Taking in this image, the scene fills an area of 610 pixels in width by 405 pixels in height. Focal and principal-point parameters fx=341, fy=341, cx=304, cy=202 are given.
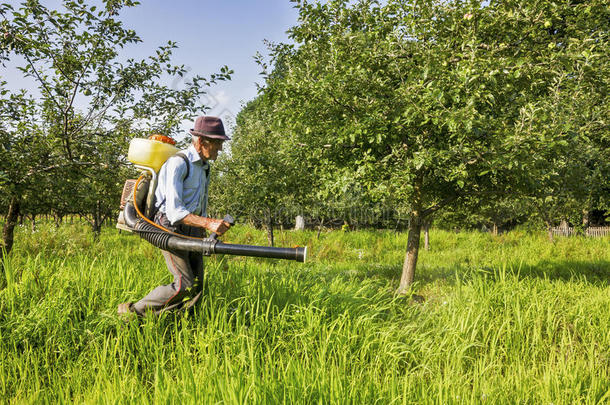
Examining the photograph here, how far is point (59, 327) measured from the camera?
120 inches

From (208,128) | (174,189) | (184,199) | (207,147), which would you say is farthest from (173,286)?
(208,128)

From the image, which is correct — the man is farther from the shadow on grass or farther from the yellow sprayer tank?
the shadow on grass

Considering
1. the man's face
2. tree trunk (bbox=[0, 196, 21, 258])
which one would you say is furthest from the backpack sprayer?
tree trunk (bbox=[0, 196, 21, 258])

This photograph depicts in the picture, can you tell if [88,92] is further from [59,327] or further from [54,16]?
[59,327]

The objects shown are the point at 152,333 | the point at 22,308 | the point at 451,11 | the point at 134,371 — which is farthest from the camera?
the point at 451,11

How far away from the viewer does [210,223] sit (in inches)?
109

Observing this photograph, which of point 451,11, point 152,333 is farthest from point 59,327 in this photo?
point 451,11

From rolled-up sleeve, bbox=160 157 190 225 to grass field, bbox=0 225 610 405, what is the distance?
0.93 m

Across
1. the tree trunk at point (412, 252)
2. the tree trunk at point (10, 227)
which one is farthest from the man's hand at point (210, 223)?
the tree trunk at point (412, 252)

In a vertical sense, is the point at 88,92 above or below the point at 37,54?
below

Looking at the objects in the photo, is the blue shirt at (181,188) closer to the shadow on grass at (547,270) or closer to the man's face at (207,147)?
the man's face at (207,147)

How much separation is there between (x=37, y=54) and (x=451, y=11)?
5.86 metres

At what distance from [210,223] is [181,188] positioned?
51cm

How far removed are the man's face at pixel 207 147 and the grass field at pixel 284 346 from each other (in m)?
1.41
